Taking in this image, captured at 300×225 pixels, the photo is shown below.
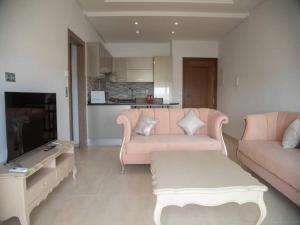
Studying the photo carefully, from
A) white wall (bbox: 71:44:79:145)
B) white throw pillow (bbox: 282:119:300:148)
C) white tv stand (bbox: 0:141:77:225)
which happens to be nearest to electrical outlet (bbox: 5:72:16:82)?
white tv stand (bbox: 0:141:77:225)

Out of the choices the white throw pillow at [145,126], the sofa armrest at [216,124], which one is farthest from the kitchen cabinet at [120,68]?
the sofa armrest at [216,124]

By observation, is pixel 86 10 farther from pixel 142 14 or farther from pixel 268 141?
pixel 268 141

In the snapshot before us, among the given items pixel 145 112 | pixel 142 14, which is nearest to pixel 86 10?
pixel 142 14

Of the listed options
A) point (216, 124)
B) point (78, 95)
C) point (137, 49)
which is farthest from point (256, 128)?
point (137, 49)

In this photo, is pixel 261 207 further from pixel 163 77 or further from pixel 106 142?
pixel 163 77

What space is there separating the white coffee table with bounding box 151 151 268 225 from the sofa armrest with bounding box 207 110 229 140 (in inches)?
44.5

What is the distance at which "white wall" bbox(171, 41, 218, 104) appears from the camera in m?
6.46

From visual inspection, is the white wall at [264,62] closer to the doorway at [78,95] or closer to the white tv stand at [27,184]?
the white tv stand at [27,184]

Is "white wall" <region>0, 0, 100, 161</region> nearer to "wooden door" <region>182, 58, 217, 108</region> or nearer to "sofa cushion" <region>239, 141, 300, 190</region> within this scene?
"sofa cushion" <region>239, 141, 300, 190</region>

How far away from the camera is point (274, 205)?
2.22 meters

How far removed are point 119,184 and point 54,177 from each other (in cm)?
80

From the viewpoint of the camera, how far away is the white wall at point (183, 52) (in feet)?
21.2

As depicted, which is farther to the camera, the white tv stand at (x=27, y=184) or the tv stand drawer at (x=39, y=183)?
the tv stand drawer at (x=39, y=183)

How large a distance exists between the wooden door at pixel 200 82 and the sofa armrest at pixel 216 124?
3.24 metres
